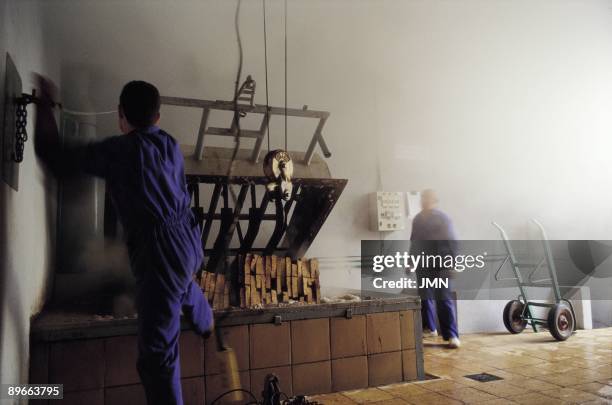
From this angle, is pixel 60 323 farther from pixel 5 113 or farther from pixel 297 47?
pixel 297 47

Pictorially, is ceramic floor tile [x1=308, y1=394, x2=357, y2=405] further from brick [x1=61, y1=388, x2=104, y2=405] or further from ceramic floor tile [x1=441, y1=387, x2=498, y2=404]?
brick [x1=61, y1=388, x2=104, y2=405]

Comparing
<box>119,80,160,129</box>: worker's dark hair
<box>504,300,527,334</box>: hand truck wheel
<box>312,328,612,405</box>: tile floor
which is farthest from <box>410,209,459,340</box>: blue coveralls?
<box>119,80,160,129</box>: worker's dark hair

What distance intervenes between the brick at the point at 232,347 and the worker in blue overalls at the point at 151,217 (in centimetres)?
60

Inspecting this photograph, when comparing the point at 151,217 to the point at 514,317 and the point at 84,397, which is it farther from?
the point at 514,317

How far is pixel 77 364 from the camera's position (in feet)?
7.57

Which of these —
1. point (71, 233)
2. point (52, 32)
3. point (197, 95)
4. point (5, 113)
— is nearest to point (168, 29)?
point (197, 95)

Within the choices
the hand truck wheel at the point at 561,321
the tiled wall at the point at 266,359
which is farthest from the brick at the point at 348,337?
the hand truck wheel at the point at 561,321

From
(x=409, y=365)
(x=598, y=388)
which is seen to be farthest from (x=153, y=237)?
(x=598, y=388)

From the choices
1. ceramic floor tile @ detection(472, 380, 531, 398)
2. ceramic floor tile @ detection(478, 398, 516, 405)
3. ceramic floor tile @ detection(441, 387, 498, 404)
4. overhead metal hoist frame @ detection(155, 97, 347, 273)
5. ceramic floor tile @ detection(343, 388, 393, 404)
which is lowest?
ceramic floor tile @ detection(472, 380, 531, 398)

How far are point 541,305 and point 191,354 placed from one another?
12.4 ft

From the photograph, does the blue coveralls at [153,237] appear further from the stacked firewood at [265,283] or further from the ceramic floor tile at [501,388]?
the ceramic floor tile at [501,388]

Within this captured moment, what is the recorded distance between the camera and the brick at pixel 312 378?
110 inches

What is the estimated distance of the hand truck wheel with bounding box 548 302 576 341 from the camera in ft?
15.0

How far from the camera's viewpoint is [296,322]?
2.83 metres
